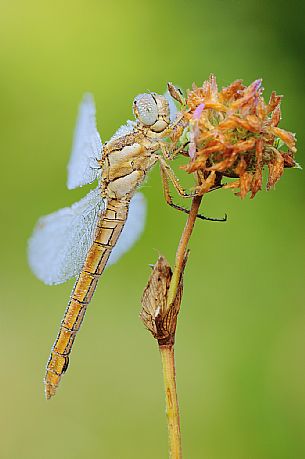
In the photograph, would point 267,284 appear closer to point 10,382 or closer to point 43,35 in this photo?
point 10,382

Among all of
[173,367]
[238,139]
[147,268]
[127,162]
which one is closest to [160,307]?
[173,367]

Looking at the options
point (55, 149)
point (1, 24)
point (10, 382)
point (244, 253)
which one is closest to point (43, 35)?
point (1, 24)

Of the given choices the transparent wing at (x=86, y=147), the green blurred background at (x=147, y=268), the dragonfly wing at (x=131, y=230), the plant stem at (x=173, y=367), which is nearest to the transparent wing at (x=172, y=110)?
the transparent wing at (x=86, y=147)

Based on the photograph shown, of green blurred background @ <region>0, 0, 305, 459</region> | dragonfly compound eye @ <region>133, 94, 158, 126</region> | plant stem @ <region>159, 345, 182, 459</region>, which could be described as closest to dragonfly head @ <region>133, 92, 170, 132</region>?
dragonfly compound eye @ <region>133, 94, 158, 126</region>

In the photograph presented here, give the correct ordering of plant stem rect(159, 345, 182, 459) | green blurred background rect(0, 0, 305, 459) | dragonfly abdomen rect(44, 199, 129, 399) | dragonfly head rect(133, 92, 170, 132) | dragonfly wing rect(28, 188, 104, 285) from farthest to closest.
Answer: green blurred background rect(0, 0, 305, 459), dragonfly wing rect(28, 188, 104, 285), dragonfly abdomen rect(44, 199, 129, 399), dragonfly head rect(133, 92, 170, 132), plant stem rect(159, 345, 182, 459)

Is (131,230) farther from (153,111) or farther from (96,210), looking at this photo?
(153,111)

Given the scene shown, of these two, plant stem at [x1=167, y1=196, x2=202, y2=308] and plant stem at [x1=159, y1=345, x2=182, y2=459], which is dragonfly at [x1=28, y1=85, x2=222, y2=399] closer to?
plant stem at [x1=167, y1=196, x2=202, y2=308]
